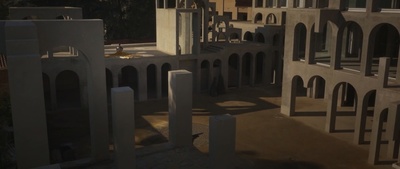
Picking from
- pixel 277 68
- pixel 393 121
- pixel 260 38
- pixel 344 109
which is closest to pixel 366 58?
pixel 393 121

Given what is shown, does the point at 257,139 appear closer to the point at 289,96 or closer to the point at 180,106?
the point at 289,96

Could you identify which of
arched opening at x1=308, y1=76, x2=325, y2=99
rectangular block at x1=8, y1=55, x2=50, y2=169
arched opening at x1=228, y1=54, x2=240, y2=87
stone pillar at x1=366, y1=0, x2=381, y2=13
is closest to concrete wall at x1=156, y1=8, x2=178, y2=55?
arched opening at x1=228, y1=54, x2=240, y2=87

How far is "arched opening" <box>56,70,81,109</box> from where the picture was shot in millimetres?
29719

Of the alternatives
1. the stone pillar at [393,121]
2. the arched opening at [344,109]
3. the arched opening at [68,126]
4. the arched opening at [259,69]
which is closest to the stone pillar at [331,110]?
the arched opening at [344,109]

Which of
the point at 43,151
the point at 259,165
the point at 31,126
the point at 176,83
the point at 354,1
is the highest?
the point at 354,1

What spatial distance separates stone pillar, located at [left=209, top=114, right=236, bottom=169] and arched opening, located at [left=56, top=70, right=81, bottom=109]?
58.4 ft

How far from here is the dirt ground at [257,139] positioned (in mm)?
17719

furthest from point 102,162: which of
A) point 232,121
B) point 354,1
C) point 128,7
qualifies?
point 128,7

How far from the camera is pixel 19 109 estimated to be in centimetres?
1434

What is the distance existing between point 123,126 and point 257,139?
9.05 metres

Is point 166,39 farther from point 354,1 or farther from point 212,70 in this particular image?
point 354,1

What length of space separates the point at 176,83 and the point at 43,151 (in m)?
6.28

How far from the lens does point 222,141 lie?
1410 cm

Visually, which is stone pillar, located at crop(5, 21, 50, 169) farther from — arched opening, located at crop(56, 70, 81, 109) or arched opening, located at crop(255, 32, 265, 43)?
arched opening, located at crop(255, 32, 265, 43)
